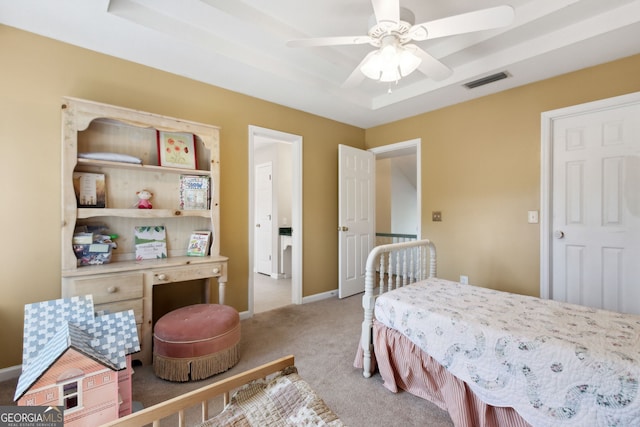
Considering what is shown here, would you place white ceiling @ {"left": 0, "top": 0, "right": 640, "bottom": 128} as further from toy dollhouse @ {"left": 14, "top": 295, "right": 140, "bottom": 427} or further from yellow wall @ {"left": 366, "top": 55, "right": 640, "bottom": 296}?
toy dollhouse @ {"left": 14, "top": 295, "right": 140, "bottom": 427}

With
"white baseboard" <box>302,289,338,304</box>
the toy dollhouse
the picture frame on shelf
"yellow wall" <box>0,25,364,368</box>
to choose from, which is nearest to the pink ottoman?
the toy dollhouse

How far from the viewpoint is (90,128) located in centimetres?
222

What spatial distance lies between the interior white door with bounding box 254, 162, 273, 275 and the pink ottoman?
3090 mm

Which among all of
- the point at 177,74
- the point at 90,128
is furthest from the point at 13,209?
the point at 177,74

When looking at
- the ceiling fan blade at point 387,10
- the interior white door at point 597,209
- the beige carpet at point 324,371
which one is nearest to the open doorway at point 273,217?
the beige carpet at point 324,371

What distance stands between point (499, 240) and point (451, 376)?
6.49ft

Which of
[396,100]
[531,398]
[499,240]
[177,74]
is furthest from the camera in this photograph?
[396,100]

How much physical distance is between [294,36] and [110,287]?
2.39 m

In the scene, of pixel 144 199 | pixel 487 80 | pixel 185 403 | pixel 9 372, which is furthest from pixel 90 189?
pixel 487 80

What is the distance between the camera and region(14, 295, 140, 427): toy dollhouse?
1036 millimetres

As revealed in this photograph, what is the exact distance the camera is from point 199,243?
2.57 metres

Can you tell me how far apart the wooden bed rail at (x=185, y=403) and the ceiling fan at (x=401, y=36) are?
1738mm

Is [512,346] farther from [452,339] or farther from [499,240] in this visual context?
[499,240]

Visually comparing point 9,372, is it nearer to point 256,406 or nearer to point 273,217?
point 256,406
